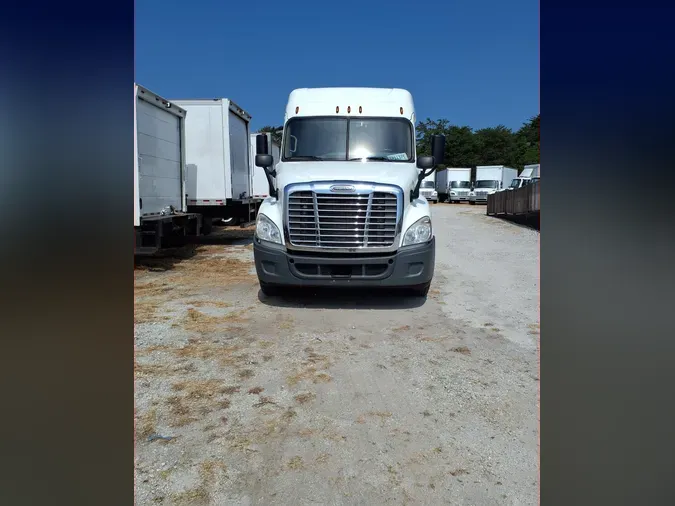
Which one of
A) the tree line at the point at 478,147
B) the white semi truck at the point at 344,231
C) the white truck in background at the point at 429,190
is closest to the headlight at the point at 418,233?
the white semi truck at the point at 344,231

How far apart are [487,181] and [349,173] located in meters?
35.4

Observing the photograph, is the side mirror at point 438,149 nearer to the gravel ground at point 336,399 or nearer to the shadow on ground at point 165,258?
the gravel ground at point 336,399

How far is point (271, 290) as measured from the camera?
22.9ft

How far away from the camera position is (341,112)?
7410 mm

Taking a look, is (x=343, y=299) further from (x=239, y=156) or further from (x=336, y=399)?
(x=239, y=156)

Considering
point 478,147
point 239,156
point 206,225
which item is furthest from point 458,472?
point 478,147

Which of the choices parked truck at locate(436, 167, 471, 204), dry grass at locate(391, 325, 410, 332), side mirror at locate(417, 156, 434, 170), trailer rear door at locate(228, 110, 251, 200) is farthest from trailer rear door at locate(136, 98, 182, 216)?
parked truck at locate(436, 167, 471, 204)

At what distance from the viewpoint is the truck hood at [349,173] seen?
21.1 feet

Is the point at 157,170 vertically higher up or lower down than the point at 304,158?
higher up

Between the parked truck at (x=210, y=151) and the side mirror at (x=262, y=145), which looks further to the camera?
the parked truck at (x=210, y=151)

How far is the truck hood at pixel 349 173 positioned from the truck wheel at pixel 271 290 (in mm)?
1347
